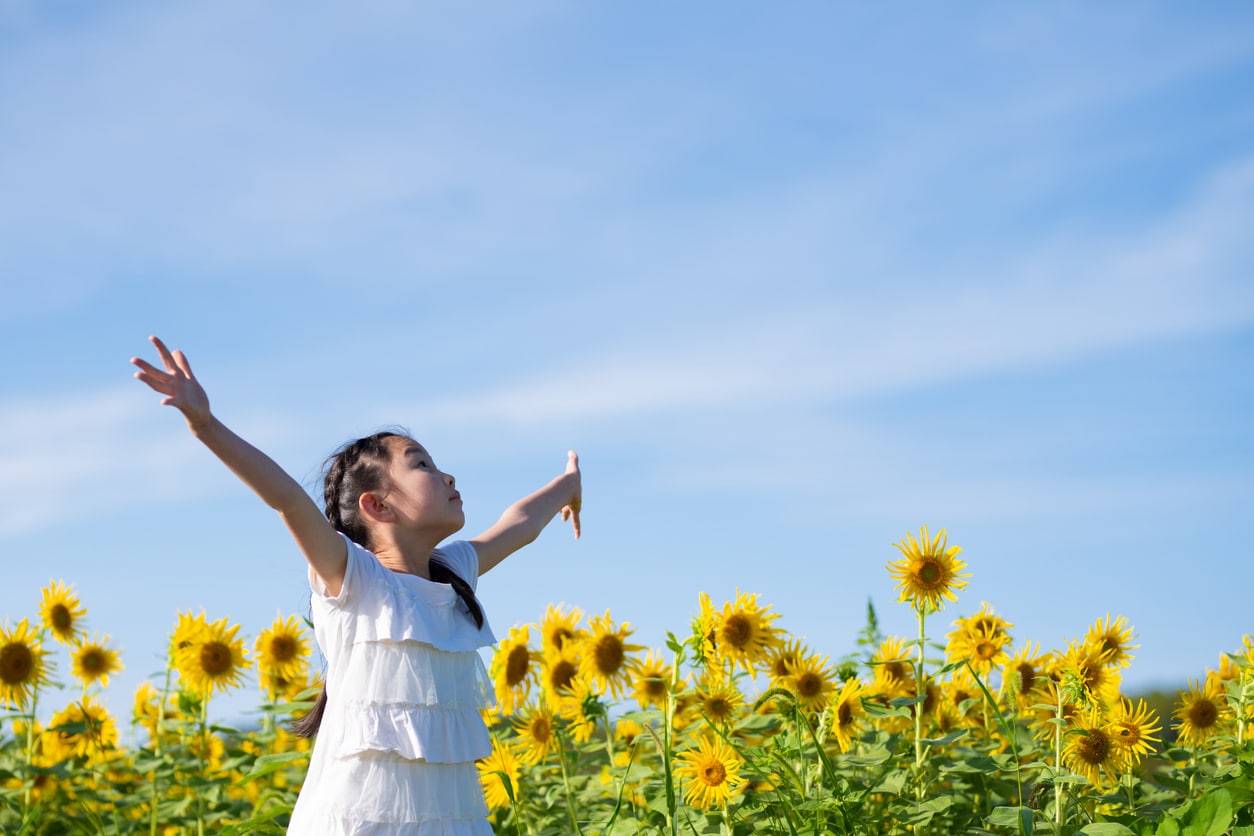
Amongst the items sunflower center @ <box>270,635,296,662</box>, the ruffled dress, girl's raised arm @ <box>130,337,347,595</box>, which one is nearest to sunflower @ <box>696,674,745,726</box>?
the ruffled dress

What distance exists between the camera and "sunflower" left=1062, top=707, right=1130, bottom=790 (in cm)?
402

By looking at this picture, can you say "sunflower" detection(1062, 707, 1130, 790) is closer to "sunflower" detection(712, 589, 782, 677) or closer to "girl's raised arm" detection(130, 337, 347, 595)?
"sunflower" detection(712, 589, 782, 677)

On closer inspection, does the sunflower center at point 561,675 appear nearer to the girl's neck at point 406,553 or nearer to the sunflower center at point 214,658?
the girl's neck at point 406,553

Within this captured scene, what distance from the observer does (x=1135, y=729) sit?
4.03 metres

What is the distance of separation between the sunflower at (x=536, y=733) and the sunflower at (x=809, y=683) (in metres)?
0.87

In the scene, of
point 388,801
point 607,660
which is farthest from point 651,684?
point 388,801

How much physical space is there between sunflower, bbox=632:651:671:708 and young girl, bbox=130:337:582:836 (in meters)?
1.12

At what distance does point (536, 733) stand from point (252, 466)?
1.99m

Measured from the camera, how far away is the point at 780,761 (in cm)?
364

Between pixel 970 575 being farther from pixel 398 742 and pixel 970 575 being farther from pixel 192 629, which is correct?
pixel 192 629

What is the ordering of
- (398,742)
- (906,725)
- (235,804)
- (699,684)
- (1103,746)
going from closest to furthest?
(398,742) → (1103,746) → (699,684) → (906,725) → (235,804)

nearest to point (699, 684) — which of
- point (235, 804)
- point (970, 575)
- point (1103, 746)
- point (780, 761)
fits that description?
point (780, 761)

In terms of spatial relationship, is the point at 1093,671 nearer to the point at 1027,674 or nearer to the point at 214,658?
the point at 1027,674

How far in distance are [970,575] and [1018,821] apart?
102 cm
